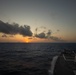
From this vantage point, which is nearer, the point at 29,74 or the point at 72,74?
the point at 72,74

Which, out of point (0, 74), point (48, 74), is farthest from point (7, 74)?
point (48, 74)

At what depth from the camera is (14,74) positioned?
101ft

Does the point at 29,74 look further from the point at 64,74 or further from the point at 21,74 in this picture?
the point at 64,74

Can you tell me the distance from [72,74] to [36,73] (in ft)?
48.2

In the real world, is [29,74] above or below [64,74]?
below

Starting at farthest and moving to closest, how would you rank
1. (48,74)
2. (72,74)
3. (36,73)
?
(36,73) < (48,74) < (72,74)

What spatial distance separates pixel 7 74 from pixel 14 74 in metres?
1.79

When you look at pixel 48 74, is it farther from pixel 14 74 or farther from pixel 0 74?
pixel 0 74

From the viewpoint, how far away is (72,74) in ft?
60.8

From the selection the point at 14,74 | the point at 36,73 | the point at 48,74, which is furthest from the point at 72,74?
the point at 14,74

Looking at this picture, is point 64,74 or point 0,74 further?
point 0,74

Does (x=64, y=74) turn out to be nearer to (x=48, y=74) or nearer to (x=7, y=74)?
(x=48, y=74)

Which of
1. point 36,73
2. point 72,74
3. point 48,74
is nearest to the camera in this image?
point 72,74

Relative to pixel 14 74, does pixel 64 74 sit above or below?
above
